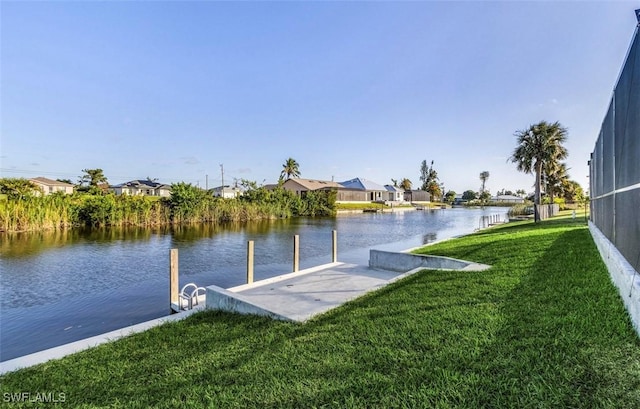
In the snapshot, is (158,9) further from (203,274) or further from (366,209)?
(366,209)

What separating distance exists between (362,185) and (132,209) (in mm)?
48286

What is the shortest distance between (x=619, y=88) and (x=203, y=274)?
11797 millimetres

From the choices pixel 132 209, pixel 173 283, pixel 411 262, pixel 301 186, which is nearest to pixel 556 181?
pixel 301 186

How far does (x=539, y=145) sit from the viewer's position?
24.2 metres

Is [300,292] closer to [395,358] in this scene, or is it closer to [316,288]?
[316,288]

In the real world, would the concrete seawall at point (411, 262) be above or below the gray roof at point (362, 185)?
below

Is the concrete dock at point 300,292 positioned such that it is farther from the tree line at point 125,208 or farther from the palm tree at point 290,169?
the palm tree at point 290,169

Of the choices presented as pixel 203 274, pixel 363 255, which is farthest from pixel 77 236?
pixel 363 255

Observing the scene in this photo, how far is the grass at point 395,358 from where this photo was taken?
2.52 m

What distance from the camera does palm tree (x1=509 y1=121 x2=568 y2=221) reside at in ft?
78.4

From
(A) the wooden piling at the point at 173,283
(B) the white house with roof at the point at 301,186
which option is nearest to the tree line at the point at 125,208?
(B) the white house with roof at the point at 301,186

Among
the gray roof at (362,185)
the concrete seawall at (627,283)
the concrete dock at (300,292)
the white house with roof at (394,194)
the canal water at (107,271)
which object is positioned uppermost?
the gray roof at (362,185)

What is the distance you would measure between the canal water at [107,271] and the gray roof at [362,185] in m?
46.8

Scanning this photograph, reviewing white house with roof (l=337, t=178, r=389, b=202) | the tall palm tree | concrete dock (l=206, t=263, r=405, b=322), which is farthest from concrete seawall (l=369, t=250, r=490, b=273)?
white house with roof (l=337, t=178, r=389, b=202)
